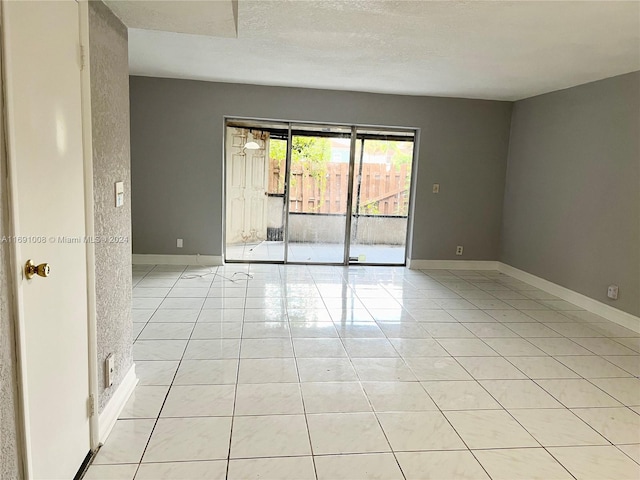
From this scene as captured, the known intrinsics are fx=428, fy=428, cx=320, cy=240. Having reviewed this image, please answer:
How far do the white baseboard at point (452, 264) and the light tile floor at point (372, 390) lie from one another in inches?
61.1

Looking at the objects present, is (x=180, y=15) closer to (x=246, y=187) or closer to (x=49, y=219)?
(x=49, y=219)

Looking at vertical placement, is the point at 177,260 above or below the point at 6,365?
below

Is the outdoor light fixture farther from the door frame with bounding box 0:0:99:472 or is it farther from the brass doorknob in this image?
the brass doorknob

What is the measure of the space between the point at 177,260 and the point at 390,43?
3824 millimetres

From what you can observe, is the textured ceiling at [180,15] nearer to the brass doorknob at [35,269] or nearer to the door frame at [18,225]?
the door frame at [18,225]

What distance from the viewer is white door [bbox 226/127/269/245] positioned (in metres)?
5.79

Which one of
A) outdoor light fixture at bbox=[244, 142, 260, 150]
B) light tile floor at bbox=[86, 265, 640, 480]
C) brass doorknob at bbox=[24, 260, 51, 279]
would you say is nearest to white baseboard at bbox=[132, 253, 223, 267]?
light tile floor at bbox=[86, 265, 640, 480]

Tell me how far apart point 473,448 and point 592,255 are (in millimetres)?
3179

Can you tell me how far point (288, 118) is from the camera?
5.58 m

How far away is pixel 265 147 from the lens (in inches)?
232

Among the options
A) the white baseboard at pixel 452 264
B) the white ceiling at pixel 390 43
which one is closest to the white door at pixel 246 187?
the white ceiling at pixel 390 43

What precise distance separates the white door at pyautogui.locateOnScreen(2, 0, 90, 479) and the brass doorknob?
0.02 metres
